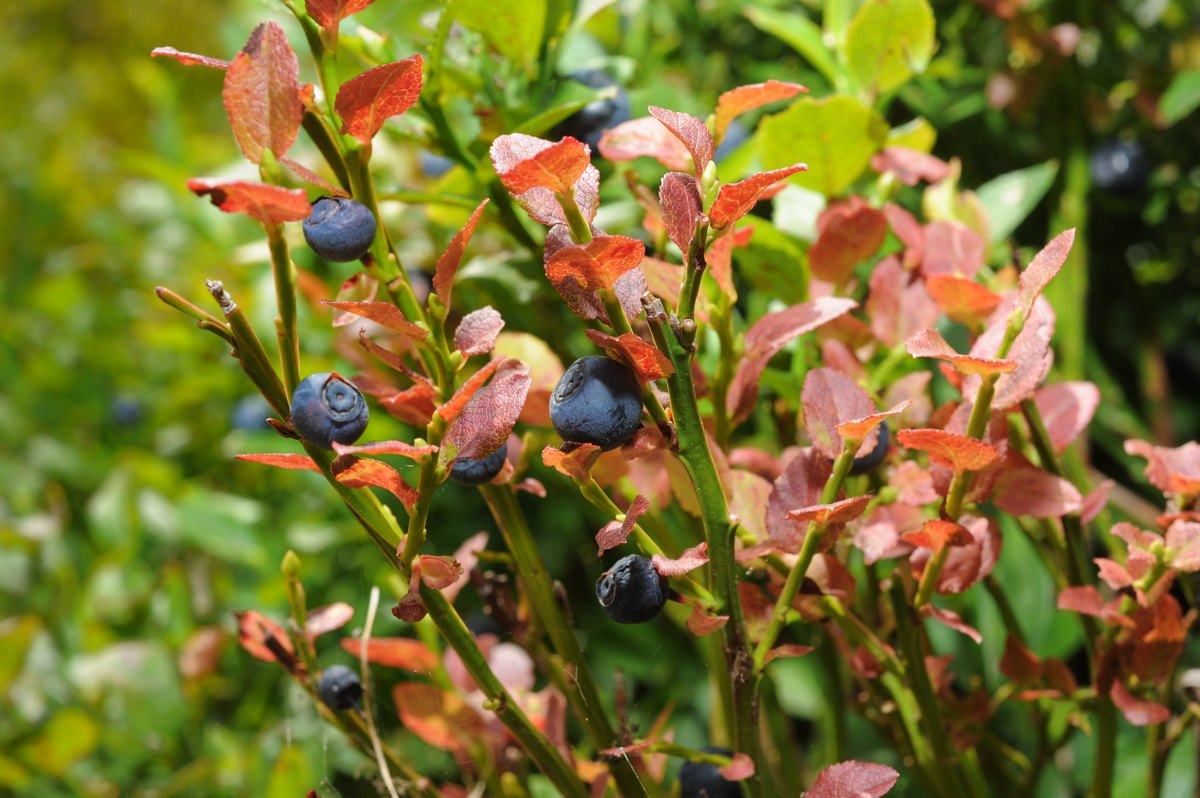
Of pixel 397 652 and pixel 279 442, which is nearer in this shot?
pixel 397 652

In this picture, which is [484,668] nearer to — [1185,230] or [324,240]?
[324,240]

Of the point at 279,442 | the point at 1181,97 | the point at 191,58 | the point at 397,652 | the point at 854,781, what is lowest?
the point at 279,442

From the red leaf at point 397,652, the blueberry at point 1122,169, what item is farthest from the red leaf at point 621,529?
the blueberry at point 1122,169

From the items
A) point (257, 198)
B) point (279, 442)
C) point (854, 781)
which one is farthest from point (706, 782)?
point (279, 442)

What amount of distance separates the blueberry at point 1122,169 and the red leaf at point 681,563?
0.73 meters

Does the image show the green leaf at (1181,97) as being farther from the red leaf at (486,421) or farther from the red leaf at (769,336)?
the red leaf at (486,421)

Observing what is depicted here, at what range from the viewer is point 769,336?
0.49m

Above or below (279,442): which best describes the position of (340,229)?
above

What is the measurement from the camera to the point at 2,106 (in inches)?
146

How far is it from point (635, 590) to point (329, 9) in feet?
0.82

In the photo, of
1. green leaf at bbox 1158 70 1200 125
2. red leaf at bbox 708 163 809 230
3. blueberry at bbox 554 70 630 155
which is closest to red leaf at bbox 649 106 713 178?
red leaf at bbox 708 163 809 230

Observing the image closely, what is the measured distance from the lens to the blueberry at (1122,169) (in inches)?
37.5

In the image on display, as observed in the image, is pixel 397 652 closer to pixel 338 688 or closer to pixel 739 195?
pixel 338 688

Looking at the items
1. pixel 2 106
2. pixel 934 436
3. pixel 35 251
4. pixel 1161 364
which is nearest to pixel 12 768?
pixel 934 436
